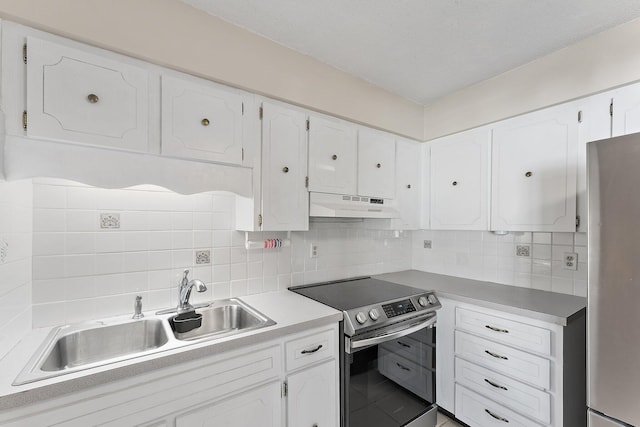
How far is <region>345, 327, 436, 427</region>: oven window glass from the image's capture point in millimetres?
1613

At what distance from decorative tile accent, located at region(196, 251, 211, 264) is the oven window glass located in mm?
1009

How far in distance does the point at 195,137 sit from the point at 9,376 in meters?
1.14

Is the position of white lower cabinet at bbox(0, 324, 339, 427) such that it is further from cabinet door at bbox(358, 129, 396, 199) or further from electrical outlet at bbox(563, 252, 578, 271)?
electrical outlet at bbox(563, 252, 578, 271)

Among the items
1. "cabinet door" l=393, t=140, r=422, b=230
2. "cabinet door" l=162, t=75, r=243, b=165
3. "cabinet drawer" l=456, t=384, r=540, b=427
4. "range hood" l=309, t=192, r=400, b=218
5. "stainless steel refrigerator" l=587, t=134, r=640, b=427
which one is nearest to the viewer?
"stainless steel refrigerator" l=587, t=134, r=640, b=427

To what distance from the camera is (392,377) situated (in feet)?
5.85

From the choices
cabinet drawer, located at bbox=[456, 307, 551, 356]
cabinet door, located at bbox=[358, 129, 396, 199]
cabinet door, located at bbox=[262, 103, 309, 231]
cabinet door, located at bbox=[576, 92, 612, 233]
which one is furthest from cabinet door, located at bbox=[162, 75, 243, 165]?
cabinet door, located at bbox=[576, 92, 612, 233]

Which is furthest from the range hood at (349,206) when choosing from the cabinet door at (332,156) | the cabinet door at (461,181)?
the cabinet door at (461,181)

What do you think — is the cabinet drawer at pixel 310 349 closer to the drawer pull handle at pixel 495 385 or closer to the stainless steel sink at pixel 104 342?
the stainless steel sink at pixel 104 342

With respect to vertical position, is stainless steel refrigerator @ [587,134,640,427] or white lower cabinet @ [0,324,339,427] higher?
stainless steel refrigerator @ [587,134,640,427]

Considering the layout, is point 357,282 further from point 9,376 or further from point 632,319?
point 9,376

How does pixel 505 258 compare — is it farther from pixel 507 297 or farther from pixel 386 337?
pixel 386 337

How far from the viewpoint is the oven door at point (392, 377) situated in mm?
1600

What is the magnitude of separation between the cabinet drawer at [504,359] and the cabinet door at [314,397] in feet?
3.24

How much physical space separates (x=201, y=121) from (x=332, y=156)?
35.3 inches
